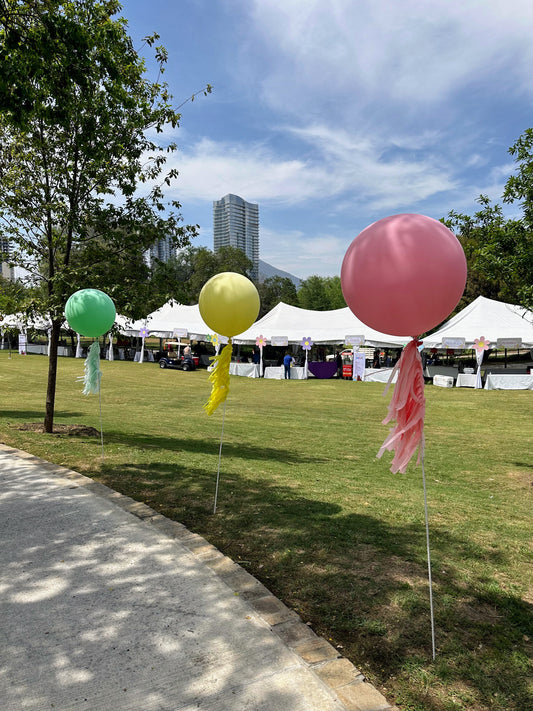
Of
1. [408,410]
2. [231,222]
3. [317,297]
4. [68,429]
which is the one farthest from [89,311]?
[231,222]

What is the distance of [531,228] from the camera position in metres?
6.83

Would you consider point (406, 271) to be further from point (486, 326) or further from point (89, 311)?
point (486, 326)

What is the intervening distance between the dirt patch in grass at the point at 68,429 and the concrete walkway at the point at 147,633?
4.41m

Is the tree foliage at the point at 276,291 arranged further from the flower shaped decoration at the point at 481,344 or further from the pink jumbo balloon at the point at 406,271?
the pink jumbo balloon at the point at 406,271

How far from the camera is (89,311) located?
6840 mm

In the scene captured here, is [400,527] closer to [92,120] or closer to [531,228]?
[531,228]

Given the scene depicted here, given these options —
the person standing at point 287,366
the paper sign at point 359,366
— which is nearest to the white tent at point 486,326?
the paper sign at point 359,366

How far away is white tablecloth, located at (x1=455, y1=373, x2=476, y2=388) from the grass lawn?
9333 millimetres

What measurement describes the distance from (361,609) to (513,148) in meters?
6.56

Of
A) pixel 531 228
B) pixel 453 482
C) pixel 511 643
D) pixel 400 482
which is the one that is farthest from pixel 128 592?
pixel 531 228

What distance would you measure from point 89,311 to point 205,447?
123 inches

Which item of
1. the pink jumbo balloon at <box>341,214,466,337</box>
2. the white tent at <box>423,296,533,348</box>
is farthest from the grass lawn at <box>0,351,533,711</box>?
the white tent at <box>423,296,533,348</box>

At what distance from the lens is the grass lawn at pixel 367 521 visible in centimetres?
275

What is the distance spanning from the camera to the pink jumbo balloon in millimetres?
2848
